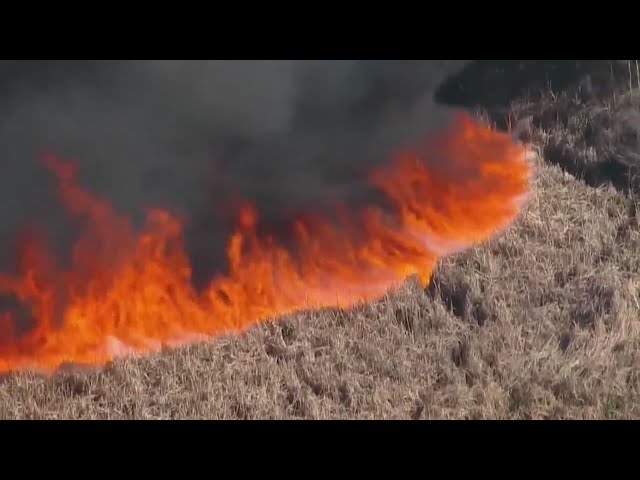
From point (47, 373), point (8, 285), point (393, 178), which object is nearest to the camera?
point (47, 373)

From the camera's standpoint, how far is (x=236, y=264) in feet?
22.0

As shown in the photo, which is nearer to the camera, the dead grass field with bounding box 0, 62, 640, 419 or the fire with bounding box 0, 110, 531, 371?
the dead grass field with bounding box 0, 62, 640, 419

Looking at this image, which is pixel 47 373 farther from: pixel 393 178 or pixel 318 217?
pixel 393 178

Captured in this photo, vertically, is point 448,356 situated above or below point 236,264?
below

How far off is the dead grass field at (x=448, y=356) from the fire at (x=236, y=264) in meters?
0.27

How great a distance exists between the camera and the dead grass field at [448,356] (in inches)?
216

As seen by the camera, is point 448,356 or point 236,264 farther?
point 236,264

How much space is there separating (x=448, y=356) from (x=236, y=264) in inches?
84.5

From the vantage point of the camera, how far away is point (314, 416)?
5535mm

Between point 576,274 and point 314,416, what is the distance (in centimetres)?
260

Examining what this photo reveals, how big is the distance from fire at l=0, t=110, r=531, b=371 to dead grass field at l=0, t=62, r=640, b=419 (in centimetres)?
27

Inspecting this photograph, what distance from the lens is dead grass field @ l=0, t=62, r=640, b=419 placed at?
18.0 feet

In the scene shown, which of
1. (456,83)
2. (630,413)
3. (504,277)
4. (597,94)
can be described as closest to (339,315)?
(504,277)

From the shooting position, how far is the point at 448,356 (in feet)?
19.1
